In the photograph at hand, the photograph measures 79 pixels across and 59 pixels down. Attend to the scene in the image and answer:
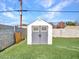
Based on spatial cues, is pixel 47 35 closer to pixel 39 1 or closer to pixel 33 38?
pixel 33 38

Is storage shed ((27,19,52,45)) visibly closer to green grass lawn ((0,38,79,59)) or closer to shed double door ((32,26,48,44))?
Result: shed double door ((32,26,48,44))

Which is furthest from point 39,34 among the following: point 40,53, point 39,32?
point 40,53

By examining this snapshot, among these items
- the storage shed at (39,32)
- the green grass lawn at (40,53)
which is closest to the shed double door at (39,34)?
the storage shed at (39,32)

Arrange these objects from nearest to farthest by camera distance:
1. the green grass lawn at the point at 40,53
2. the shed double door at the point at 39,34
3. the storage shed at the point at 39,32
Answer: the green grass lawn at the point at 40,53 < the storage shed at the point at 39,32 < the shed double door at the point at 39,34

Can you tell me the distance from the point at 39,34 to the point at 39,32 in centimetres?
28

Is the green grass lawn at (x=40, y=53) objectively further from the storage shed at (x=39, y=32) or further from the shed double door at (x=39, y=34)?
the shed double door at (x=39, y=34)

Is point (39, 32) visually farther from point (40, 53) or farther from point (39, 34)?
point (40, 53)

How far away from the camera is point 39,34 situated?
22.6m

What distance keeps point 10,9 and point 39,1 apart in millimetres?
4318

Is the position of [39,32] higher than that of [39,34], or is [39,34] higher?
[39,32]

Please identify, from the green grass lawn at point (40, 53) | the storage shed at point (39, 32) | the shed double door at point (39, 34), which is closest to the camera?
the green grass lawn at point (40, 53)

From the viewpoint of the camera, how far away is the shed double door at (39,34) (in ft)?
73.2

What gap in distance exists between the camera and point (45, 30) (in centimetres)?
2264

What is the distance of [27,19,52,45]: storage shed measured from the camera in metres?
21.9
